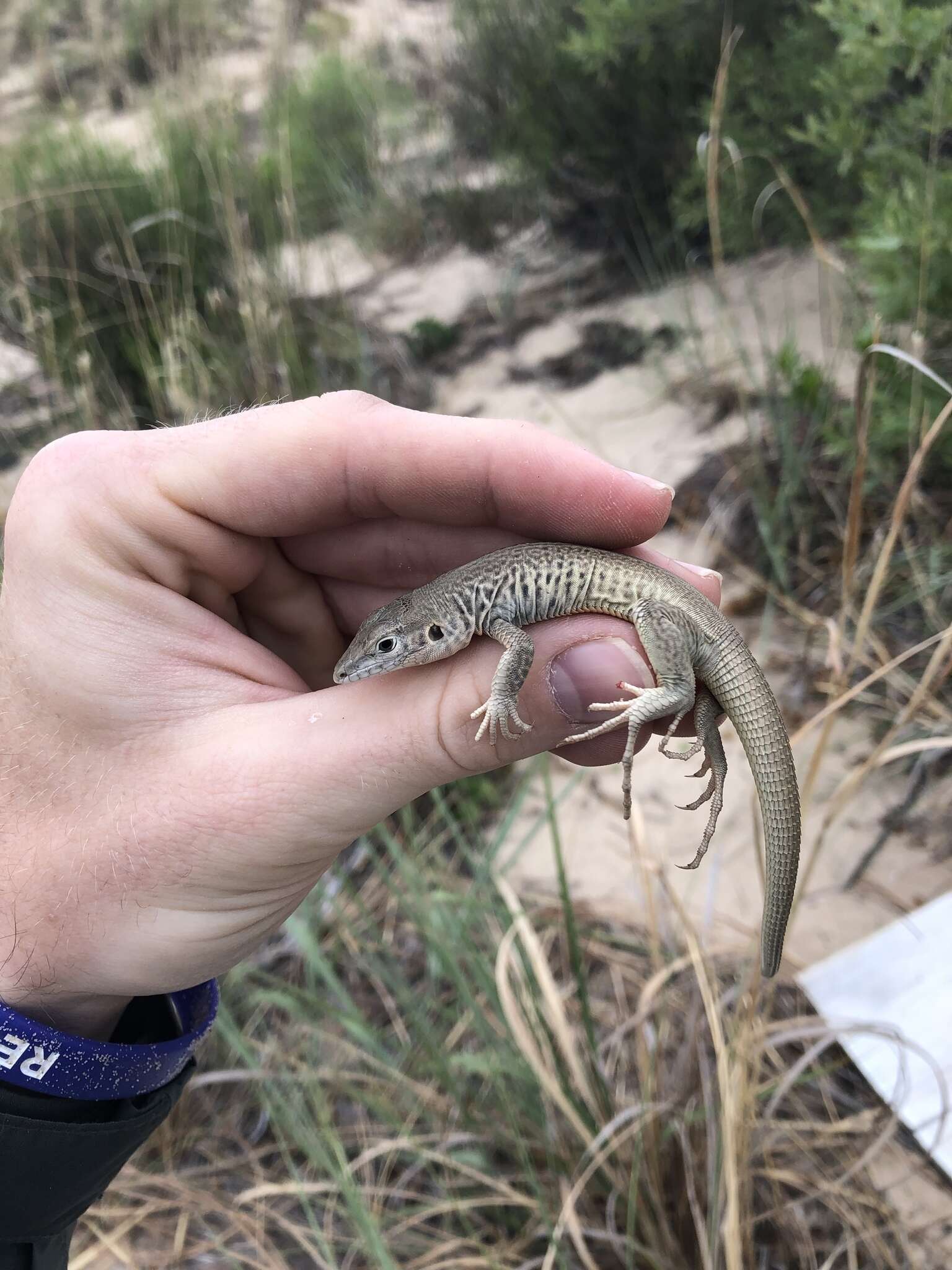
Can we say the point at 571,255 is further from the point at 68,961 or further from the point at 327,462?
the point at 68,961

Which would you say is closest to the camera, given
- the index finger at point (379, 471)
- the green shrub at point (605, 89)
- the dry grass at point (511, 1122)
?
the index finger at point (379, 471)

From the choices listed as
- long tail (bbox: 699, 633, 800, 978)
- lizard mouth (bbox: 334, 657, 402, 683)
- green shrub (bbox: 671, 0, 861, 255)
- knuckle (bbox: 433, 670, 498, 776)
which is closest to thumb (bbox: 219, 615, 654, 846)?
knuckle (bbox: 433, 670, 498, 776)

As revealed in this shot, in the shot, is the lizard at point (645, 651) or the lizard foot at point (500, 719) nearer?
the lizard foot at point (500, 719)

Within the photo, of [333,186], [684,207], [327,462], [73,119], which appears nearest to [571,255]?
[684,207]

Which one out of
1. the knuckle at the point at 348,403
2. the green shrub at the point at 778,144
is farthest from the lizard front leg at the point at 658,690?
the green shrub at the point at 778,144

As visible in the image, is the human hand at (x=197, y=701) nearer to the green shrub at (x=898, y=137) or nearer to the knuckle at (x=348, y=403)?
the knuckle at (x=348, y=403)

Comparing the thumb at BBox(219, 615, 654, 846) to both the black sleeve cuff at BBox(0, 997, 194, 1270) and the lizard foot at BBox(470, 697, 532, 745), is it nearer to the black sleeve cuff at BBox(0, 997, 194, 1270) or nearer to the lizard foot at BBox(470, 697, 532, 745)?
the lizard foot at BBox(470, 697, 532, 745)
